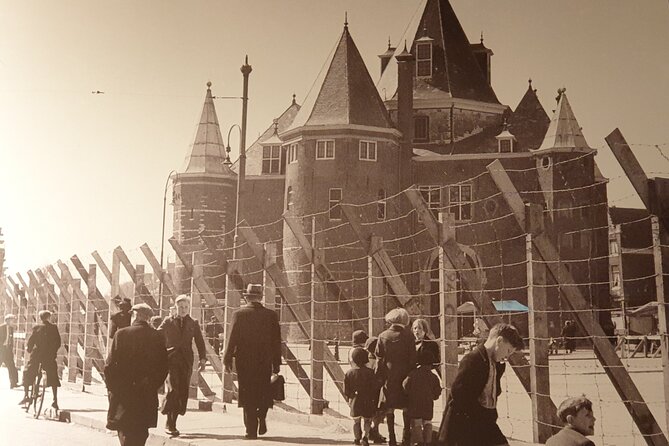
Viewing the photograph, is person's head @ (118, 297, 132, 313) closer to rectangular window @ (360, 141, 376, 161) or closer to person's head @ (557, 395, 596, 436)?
person's head @ (557, 395, 596, 436)

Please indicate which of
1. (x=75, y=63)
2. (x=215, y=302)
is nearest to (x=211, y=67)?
(x=75, y=63)

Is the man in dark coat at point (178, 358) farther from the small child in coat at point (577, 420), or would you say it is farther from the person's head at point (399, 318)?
the small child in coat at point (577, 420)

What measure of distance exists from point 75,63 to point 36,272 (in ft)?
22.7

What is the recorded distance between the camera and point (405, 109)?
119 feet

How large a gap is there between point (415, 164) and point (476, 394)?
103 feet

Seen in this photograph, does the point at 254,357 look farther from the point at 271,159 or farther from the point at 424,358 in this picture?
the point at 271,159

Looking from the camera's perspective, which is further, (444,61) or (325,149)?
(444,61)

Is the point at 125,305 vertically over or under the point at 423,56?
under

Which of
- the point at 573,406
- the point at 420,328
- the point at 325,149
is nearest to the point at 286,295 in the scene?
the point at 420,328

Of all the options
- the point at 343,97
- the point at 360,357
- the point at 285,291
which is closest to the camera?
the point at 360,357

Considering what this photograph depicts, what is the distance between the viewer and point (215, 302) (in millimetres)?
11977

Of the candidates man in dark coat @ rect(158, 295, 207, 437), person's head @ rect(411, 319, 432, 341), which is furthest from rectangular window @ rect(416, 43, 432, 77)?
person's head @ rect(411, 319, 432, 341)

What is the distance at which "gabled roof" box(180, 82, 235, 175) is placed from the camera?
3966 centimetres

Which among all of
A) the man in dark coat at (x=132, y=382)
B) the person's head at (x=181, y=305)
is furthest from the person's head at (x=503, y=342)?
the person's head at (x=181, y=305)
